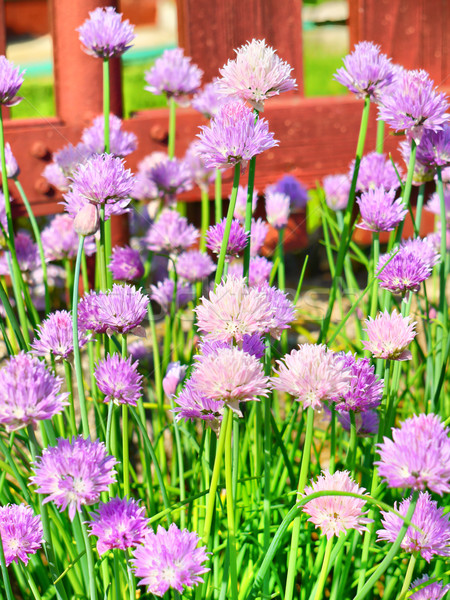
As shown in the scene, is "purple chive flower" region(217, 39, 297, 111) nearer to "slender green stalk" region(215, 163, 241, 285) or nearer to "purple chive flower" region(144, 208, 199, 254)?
"slender green stalk" region(215, 163, 241, 285)

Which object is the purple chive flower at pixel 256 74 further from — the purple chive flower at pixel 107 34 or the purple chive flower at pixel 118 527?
the purple chive flower at pixel 118 527

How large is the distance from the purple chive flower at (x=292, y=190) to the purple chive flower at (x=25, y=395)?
106cm

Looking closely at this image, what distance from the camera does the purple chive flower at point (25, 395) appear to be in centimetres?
65

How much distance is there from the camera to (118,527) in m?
0.77

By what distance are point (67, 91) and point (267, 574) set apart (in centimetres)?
140

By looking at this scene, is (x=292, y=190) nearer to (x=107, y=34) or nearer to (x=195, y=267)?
(x=195, y=267)

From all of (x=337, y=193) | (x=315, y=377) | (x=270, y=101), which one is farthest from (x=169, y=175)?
(x=315, y=377)

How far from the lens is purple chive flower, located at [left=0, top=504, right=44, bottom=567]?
0.82m

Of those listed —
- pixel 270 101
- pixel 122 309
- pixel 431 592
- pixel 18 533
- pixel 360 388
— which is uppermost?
pixel 270 101

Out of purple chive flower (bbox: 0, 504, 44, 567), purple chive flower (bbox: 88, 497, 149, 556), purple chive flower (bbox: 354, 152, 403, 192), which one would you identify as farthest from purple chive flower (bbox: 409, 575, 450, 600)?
purple chive flower (bbox: 354, 152, 403, 192)

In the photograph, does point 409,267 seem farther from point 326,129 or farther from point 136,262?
point 326,129

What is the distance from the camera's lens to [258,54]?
886mm

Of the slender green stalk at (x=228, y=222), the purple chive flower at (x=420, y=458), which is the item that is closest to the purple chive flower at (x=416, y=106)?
the slender green stalk at (x=228, y=222)

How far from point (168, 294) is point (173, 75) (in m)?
0.45
